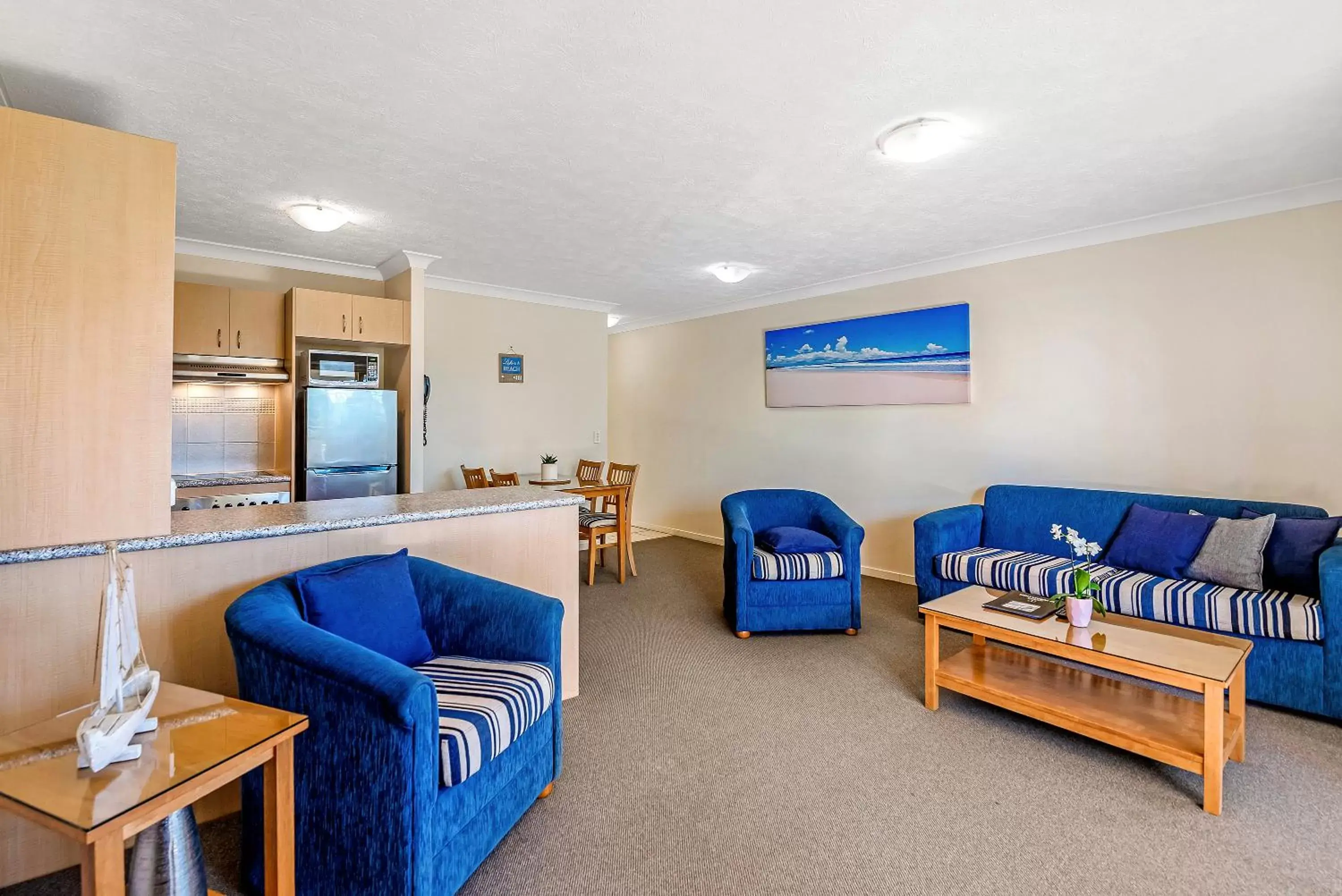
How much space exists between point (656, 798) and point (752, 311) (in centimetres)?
489

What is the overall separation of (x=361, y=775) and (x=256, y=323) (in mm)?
3837

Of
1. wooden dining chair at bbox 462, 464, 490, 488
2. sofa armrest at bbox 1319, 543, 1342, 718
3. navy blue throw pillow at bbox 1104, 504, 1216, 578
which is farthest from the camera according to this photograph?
wooden dining chair at bbox 462, 464, 490, 488

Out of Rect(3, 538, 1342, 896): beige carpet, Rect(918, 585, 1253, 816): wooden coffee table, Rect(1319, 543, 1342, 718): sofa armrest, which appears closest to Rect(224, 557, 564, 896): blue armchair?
Rect(3, 538, 1342, 896): beige carpet

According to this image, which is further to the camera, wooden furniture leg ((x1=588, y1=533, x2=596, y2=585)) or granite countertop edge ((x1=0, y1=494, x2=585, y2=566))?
wooden furniture leg ((x1=588, y1=533, x2=596, y2=585))

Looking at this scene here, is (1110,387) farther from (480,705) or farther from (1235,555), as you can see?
(480,705)

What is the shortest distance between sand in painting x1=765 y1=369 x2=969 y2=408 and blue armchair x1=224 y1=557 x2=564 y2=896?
4.07m

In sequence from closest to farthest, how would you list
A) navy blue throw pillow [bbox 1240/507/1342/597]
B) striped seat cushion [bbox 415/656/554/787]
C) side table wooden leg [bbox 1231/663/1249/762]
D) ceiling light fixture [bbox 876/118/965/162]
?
striped seat cushion [bbox 415/656/554/787]
side table wooden leg [bbox 1231/663/1249/762]
ceiling light fixture [bbox 876/118/965/162]
navy blue throw pillow [bbox 1240/507/1342/597]

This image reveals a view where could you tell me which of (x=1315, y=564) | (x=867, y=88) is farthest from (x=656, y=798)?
(x=1315, y=564)

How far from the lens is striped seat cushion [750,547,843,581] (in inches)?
150

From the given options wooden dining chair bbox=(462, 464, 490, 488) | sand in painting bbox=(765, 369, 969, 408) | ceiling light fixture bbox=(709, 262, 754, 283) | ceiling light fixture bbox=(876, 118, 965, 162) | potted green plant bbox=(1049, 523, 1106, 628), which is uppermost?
ceiling light fixture bbox=(709, 262, 754, 283)

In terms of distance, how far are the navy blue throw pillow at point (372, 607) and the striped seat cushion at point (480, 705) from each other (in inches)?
3.9

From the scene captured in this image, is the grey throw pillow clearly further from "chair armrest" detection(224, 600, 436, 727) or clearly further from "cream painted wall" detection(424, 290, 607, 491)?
"cream painted wall" detection(424, 290, 607, 491)

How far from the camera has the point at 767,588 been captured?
381cm

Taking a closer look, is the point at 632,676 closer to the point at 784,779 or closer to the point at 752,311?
the point at 784,779
